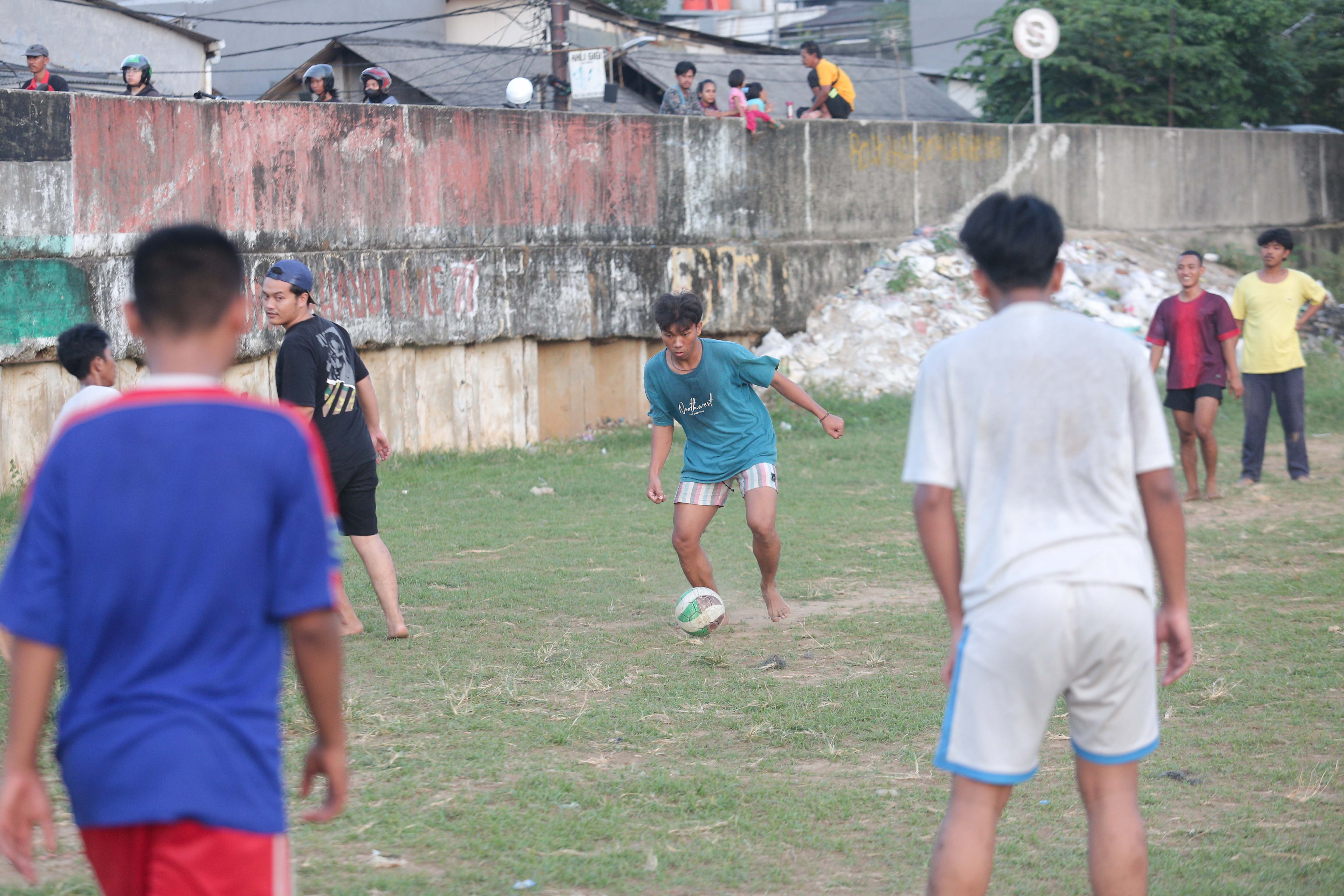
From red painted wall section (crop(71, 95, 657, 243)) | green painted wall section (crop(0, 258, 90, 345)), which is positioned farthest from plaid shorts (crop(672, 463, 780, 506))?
red painted wall section (crop(71, 95, 657, 243))

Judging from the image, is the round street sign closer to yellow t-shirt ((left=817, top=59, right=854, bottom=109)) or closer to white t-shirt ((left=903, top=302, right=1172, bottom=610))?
yellow t-shirt ((left=817, top=59, right=854, bottom=109))

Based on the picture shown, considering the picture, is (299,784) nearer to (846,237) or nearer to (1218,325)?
(1218,325)

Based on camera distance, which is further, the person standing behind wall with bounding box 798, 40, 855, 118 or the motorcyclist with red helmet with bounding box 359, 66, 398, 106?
the person standing behind wall with bounding box 798, 40, 855, 118

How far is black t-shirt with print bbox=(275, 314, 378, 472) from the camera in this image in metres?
6.93

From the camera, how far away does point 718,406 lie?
754 centimetres

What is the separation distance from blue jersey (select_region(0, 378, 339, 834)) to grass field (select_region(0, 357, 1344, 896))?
182 cm

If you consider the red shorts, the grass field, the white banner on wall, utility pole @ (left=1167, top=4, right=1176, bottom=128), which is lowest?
the grass field

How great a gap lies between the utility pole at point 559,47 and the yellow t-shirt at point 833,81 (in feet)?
12.0

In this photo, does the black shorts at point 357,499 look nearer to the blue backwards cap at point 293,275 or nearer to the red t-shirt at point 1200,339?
the blue backwards cap at point 293,275

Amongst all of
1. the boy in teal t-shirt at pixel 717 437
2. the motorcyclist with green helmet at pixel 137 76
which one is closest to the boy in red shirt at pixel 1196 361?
the boy in teal t-shirt at pixel 717 437

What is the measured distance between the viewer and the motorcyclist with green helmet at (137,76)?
13.2 metres

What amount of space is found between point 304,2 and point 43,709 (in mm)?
29883

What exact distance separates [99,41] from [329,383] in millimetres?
18290

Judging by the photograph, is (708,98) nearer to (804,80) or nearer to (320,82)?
(320,82)
